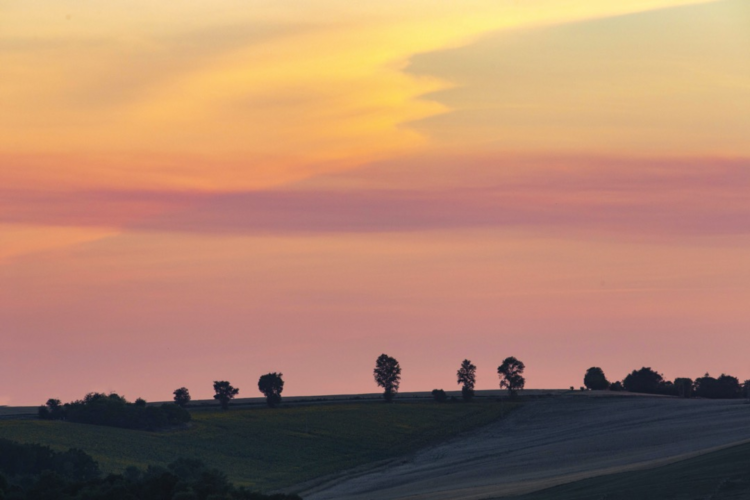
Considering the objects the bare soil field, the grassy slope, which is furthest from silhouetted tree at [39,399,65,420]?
the grassy slope

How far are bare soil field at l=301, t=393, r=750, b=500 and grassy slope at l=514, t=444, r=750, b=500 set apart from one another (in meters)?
5.48

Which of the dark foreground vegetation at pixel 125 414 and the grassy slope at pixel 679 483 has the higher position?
the dark foreground vegetation at pixel 125 414

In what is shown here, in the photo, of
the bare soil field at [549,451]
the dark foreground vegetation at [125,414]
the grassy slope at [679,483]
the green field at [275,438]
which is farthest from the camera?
the dark foreground vegetation at [125,414]

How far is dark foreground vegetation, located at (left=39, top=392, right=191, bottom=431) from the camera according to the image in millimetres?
164250

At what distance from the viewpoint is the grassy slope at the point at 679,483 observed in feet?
169

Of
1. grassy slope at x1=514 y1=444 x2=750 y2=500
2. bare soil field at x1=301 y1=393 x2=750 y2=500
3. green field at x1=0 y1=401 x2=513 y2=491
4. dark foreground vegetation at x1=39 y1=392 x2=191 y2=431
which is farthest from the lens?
dark foreground vegetation at x1=39 y1=392 x2=191 y2=431

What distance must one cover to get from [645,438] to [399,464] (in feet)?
93.7

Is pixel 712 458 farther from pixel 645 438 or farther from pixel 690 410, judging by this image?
pixel 690 410

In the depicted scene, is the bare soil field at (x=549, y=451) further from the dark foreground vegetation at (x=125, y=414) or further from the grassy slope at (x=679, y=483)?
the dark foreground vegetation at (x=125, y=414)

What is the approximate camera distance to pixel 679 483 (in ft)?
179

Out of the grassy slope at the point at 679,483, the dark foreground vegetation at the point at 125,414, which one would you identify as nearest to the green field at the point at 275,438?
the dark foreground vegetation at the point at 125,414

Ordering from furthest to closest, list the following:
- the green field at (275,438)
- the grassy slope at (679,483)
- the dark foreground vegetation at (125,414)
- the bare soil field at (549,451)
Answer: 1. the dark foreground vegetation at (125,414)
2. the green field at (275,438)
3. the bare soil field at (549,451)
4. the grassy slope at (679,483)

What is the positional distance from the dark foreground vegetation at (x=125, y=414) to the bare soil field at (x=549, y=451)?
43.4 meters

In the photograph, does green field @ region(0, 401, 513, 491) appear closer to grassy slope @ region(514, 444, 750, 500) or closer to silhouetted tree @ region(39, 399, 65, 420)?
silhouetted tree @ region(39, 399, 65, 420)
